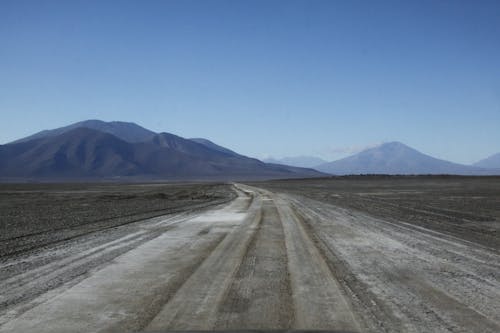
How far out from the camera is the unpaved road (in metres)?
5.57

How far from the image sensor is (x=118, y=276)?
319 inches

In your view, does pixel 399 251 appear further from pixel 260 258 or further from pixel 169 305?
pixel 169 305

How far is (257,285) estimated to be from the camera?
24.3 ft

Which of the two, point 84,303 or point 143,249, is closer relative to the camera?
point 84,303

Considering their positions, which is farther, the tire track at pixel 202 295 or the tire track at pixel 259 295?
the tire track at pixel 259 295

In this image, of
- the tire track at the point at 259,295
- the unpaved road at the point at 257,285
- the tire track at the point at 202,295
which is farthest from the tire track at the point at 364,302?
the tire track at the point at 202,295

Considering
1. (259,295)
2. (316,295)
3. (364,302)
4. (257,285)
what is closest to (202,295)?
(259,295)

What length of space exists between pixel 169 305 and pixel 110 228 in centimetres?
1075

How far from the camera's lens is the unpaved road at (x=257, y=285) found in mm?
5570


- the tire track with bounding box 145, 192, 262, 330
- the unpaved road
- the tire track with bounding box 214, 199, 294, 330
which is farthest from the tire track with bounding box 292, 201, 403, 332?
the tire track with bounding box 145, 192, 262, 330

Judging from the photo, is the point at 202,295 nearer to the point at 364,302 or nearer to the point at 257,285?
the point at 257,285

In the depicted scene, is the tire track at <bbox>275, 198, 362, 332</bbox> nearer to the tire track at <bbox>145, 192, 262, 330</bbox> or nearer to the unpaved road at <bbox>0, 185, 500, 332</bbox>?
the unpaved road at <bbox>0, 185, 500, 332</bbox>

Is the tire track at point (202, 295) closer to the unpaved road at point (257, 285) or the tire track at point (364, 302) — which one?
the unpaved road at point (257, 285)

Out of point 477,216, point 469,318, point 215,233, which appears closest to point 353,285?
point 469,318
